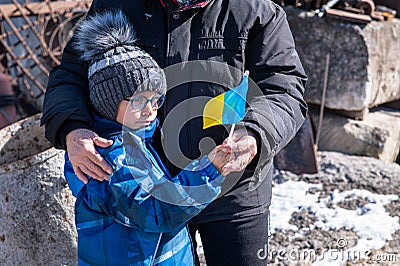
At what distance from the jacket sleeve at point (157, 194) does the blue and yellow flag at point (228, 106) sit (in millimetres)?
198

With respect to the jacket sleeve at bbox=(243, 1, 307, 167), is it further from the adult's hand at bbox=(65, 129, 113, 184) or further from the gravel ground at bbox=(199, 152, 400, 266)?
the gravel ground at bbox=(199, 152, 400, 266)

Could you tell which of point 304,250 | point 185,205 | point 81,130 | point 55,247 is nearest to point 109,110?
point 81,130

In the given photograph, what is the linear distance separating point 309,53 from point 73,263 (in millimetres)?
2388

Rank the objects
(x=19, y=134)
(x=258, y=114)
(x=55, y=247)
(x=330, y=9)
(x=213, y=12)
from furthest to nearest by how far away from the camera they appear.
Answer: (x=330, y=9) < (x=19, y=134) < (x=55, y=247) < (x=213, y=12) < (x=258, y=114)

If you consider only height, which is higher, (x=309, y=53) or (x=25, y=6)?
(x=25, y=6)

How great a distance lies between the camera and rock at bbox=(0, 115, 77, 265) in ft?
7.19

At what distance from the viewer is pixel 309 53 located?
4133 millimetres

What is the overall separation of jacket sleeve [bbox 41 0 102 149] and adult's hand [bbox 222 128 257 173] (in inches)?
16.6

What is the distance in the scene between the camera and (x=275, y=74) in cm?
178

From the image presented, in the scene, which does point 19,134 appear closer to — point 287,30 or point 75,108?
point 75,108

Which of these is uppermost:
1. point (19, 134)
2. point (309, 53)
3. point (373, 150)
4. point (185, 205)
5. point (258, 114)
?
point (258, 114)

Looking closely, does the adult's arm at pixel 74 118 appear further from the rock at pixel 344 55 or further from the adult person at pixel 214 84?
the rock at pixel 344 55

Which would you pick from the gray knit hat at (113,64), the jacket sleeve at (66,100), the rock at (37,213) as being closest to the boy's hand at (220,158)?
the gray knit hat at (113,64)

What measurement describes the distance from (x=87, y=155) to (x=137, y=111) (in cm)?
18
